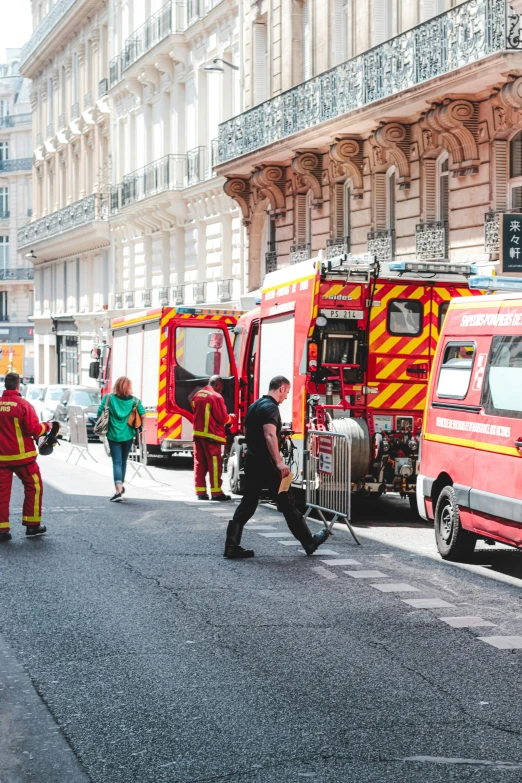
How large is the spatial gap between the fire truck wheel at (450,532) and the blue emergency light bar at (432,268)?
3.90m

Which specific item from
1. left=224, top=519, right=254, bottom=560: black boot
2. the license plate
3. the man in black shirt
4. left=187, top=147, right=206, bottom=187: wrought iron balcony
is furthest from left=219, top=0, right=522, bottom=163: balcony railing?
left=224, top=519, right=254, bottom=560: black boot

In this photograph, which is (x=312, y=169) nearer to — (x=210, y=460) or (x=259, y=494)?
(x=210, y=460)

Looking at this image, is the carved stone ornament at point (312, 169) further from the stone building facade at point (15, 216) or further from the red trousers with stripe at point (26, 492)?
the stone building facade at point (15, 216)

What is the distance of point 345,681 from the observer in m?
7.02

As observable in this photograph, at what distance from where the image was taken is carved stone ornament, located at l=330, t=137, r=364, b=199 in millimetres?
26391

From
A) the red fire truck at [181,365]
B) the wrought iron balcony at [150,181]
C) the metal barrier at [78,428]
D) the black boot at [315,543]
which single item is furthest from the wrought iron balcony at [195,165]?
the black boot at [315,543]

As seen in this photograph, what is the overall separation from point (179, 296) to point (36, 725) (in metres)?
33.6

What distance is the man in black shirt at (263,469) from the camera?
1150cm

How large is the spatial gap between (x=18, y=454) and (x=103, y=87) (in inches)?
1513

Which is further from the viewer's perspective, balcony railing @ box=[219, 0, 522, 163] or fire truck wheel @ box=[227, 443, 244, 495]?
balcony railing @ box=[219, 0, 522, 163]

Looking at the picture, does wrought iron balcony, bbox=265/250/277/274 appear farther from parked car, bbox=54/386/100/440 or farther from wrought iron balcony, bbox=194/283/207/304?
parked car, bbox=54/386/100/440

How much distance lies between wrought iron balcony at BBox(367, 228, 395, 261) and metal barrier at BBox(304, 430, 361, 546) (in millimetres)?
11707

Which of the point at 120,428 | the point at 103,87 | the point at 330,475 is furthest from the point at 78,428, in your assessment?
the point at 103,87

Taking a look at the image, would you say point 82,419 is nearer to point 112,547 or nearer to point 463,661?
point 112,547
